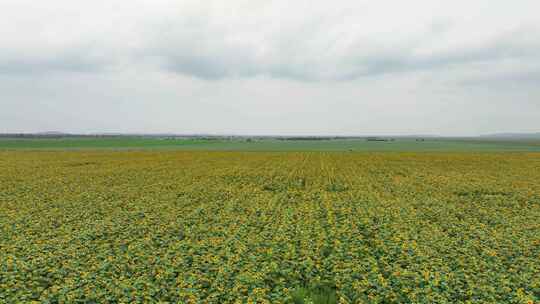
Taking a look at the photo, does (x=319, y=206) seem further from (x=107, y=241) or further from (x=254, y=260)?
(x=107, y=241)

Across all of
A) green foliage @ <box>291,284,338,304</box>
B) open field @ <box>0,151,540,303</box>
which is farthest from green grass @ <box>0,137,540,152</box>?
green foliage @ <box>291,284,338,304</box>

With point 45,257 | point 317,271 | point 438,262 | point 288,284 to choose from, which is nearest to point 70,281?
point 45,257

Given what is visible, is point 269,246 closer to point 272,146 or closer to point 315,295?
point 315,295

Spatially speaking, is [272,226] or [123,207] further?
[123,207]

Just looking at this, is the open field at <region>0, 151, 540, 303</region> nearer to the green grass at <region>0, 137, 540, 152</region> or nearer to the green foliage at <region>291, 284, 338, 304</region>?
the green foliage at <region>291, 284, 338, 304</region>

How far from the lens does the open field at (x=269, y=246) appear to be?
7.06 m

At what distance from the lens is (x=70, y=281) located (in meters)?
7.38

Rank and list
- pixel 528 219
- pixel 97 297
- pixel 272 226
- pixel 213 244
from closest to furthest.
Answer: pixel 97 297 < pixel 213 244 < pixel 272 226 < pixel 528 219

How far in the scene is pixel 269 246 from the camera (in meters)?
9.84

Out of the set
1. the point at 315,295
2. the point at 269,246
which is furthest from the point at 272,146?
the point at 315,295

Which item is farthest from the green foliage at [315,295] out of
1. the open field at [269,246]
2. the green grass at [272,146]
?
the green grass at [272,146]

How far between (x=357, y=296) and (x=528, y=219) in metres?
11.7

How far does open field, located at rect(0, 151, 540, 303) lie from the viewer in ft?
23.2

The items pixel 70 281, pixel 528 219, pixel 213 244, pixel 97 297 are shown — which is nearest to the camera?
pixel 97 297
